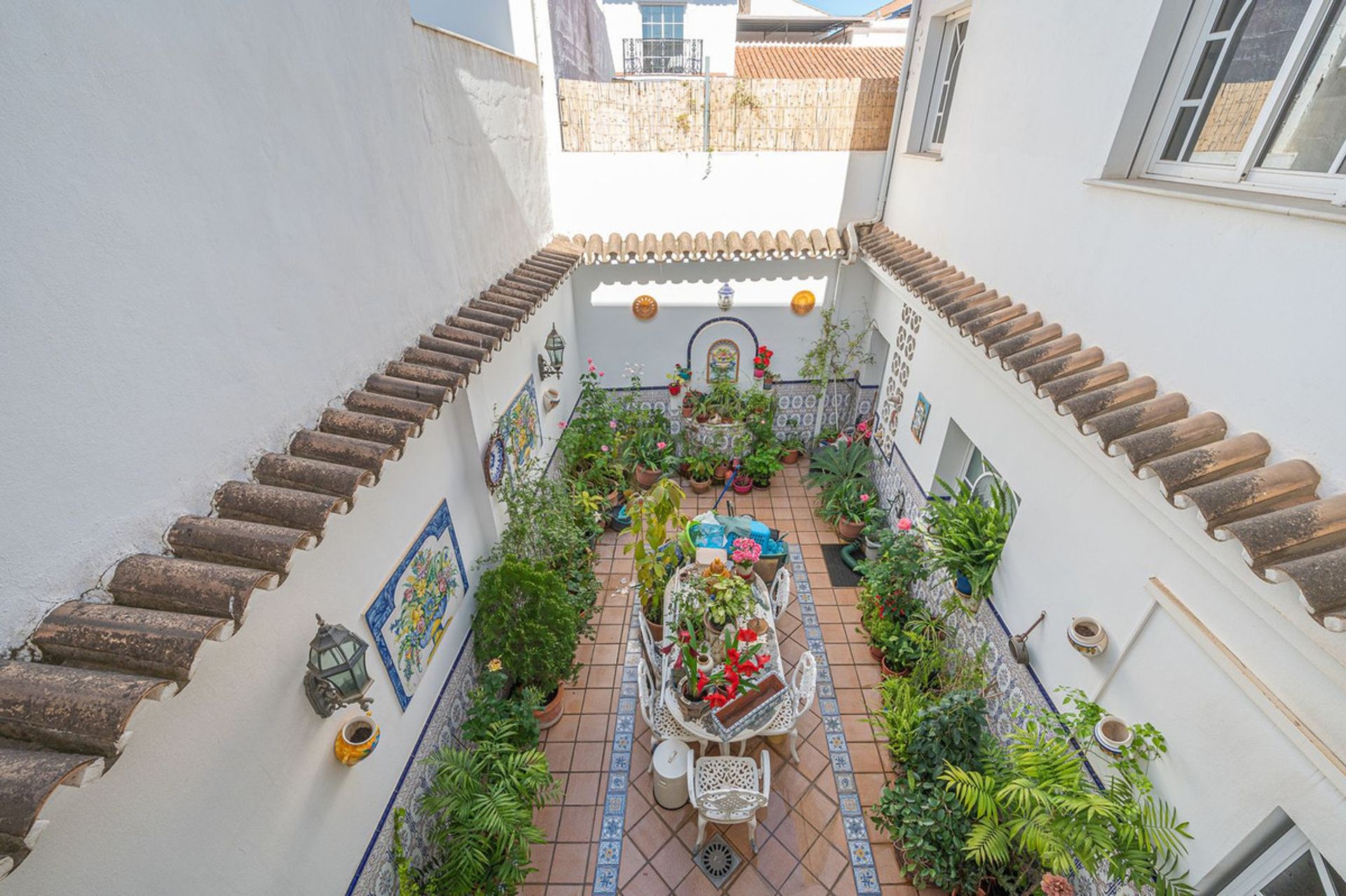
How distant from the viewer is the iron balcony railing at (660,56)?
14.0 meters

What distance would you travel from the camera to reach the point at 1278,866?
257 centimetres

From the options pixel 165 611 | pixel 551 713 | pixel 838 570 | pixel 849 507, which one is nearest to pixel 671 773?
pixel 551 713

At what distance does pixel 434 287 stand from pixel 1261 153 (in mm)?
5039

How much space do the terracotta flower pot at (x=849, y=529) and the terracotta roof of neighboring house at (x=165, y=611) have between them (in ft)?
20.0

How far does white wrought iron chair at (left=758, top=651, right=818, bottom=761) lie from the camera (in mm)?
4844

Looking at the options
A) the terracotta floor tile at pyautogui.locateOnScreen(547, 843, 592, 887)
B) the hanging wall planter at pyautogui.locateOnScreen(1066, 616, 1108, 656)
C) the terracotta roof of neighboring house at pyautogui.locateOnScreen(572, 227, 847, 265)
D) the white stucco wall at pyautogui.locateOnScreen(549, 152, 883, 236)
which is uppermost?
the white stucco wall at pyautogui.locateOnScreen(549, 152, 883, 236)

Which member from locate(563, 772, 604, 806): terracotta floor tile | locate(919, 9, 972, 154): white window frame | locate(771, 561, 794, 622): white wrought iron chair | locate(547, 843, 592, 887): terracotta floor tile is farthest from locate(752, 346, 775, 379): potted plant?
locate(547, 843, 592, 887): terracotta floor tile

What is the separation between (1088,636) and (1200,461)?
1540 millimetres

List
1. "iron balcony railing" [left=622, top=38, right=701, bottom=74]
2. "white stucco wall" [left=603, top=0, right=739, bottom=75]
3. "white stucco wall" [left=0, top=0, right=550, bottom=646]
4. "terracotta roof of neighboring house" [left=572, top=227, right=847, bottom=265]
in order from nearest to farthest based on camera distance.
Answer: "white stucco wall" [left=0, top=0, right=550, bottom=646]
"terracotta roof of neighboring house" [left=572, top=227, right=847, bottom=265]
"white stucco wall" [left=603, top=0, right=739, bottom=75]
"iron balcony railing" [left=622, top=38, right=701, bottom=74]

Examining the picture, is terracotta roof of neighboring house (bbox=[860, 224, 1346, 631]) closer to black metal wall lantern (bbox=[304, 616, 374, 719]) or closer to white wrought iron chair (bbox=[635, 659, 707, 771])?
white wrought iron chair (bbox=[635, 659, 707, 771])

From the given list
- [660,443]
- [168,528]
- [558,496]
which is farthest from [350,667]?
[660,443]

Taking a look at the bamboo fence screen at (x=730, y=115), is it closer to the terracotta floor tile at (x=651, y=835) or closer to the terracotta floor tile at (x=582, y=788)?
the terracotta floor tile at (x=582, y=788)

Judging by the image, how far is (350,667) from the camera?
2.81 m

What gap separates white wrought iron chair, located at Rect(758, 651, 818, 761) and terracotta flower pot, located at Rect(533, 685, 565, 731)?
2056 millimetres
